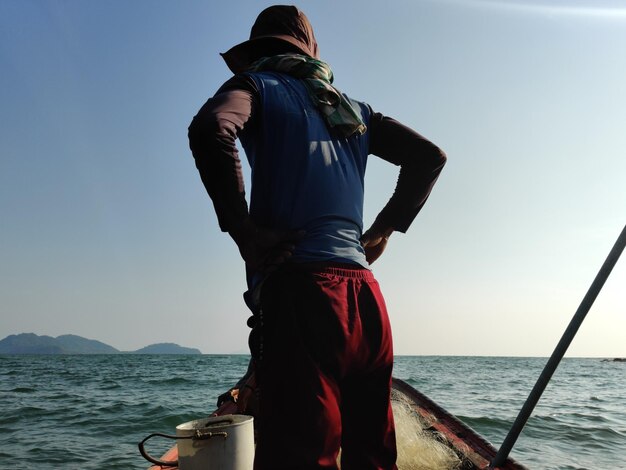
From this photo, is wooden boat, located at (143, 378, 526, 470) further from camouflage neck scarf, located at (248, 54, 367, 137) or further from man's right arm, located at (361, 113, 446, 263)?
camouflage neck scarf, located at (248, 54, 367, 137)

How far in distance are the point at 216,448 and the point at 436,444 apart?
2333 mm

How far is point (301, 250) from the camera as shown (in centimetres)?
144

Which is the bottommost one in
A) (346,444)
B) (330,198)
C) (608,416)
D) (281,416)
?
(608,416)

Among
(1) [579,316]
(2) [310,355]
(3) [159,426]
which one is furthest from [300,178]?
(3) [159,426]

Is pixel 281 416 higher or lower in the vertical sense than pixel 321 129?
lower

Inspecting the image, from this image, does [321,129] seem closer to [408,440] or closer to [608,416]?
[408,440]

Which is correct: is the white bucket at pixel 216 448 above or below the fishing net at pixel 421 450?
above

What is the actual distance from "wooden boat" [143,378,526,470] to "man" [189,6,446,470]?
2191 mm

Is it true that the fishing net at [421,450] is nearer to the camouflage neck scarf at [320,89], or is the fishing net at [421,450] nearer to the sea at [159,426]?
the camouflage neck scarf at [320,89]

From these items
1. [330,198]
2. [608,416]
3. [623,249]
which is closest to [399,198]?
[330,198]

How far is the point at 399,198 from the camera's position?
1.99 metres

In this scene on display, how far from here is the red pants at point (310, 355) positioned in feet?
4.26

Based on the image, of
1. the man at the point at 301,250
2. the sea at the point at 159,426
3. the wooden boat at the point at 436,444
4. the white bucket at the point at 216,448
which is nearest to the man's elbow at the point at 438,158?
the man at the point at 301,250

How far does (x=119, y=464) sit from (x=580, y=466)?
23.8 feet
